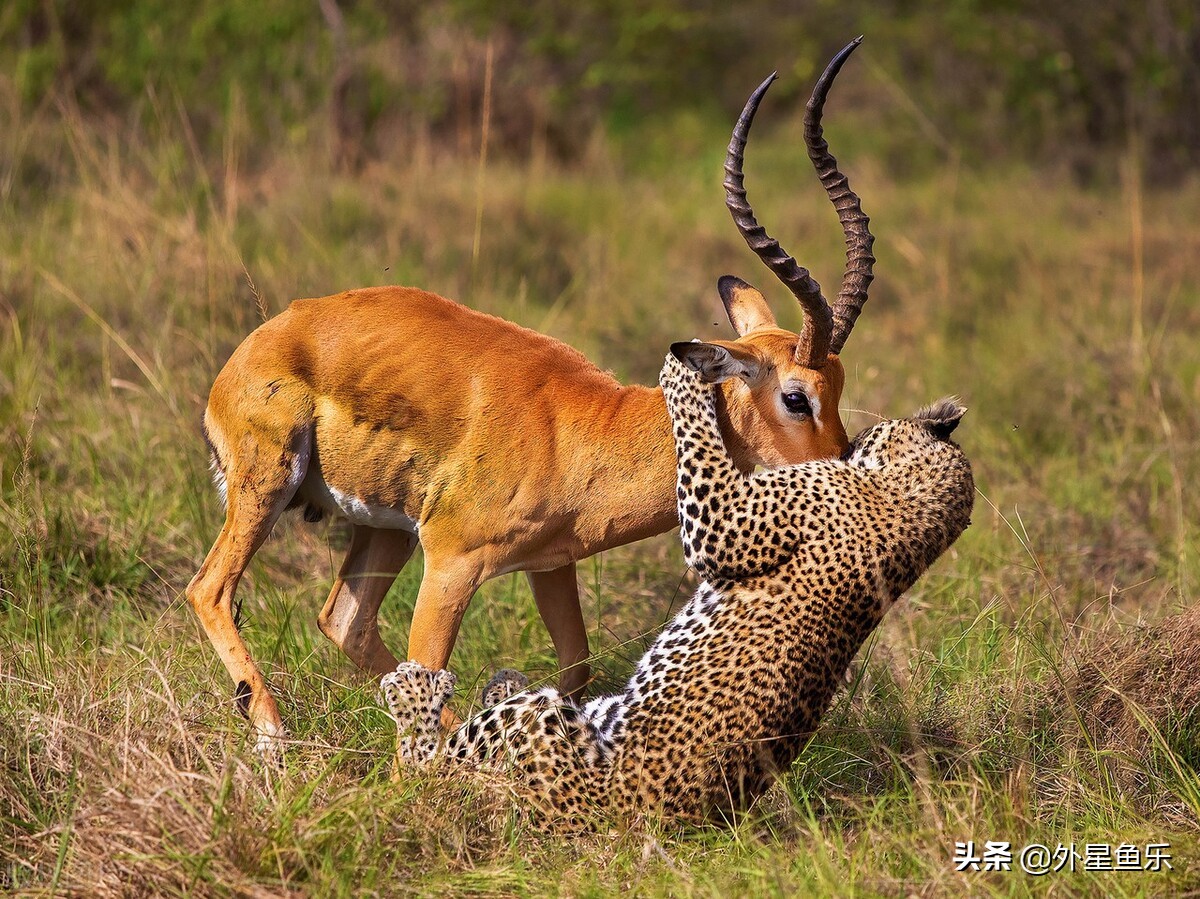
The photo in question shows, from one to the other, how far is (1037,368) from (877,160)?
6.27 m

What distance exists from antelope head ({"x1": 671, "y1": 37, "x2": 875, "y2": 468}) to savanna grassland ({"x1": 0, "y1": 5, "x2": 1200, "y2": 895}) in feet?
0.81

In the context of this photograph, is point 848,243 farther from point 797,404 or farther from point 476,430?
point 476,430

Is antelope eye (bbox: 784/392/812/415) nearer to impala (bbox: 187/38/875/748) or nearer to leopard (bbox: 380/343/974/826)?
impala (bbox: 187/38/875/748)

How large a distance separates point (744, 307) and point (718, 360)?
87cm

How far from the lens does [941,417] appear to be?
5238mm

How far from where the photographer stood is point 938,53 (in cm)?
1652

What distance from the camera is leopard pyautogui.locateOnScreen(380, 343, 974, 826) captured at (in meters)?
4.48

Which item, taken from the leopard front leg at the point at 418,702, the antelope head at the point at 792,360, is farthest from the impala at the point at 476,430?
Result: the leopard front leg at the point at 418,702

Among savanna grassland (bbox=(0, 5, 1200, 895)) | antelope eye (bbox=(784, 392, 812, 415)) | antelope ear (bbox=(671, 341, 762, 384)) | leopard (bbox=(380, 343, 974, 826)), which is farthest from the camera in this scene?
antelope eye (bbox=(784, 392, 812, 415))

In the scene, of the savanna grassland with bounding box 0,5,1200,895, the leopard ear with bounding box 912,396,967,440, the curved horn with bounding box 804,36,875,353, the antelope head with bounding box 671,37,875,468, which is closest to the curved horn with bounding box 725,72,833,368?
the antelope head with bounding box 671,37,875,468

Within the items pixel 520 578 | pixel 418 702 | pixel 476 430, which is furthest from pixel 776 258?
pixel 520 578

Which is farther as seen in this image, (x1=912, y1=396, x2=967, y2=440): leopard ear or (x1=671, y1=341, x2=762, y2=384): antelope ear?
(x1=912, y1=396, x2=967, y2=440): leopard ear

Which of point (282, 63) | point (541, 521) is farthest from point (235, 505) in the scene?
point (282, 63)

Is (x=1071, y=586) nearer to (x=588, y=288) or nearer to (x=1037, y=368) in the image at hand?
(x=1037, y=368)
